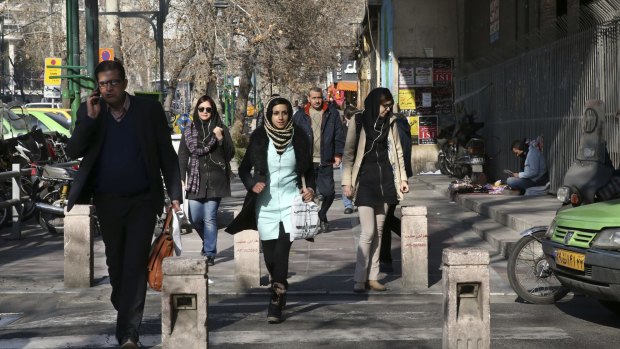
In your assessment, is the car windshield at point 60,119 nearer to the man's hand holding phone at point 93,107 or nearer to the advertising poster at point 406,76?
the advertising poster at point 406,76

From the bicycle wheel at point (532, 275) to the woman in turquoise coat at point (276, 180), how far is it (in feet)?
6.43

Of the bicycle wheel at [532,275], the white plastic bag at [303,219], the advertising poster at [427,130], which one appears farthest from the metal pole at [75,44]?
the advertising poster at [427,130]

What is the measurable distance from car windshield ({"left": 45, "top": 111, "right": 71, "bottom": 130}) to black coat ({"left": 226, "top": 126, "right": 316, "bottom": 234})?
61.1 ft

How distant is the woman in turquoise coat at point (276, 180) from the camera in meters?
8.66

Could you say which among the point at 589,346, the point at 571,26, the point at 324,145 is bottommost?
the point at 589,346

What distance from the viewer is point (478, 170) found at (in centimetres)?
2166

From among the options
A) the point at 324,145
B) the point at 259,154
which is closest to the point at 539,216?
the point at 324,145

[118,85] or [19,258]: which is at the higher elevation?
[118,85]

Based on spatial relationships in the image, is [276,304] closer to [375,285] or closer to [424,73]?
[375,285]

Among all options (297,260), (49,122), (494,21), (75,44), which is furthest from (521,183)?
(49,122)

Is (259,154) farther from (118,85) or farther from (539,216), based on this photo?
(539,216)

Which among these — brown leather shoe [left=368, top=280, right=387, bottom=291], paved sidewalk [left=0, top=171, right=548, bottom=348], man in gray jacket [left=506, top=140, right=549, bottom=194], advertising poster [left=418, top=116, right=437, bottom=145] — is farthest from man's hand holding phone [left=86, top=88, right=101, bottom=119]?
advertising poster [left=418, top=116, right=437, bottom=145]

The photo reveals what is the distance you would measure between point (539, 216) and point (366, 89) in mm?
36859

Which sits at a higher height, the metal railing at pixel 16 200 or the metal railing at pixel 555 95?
the metal railing at pixel 555 95
